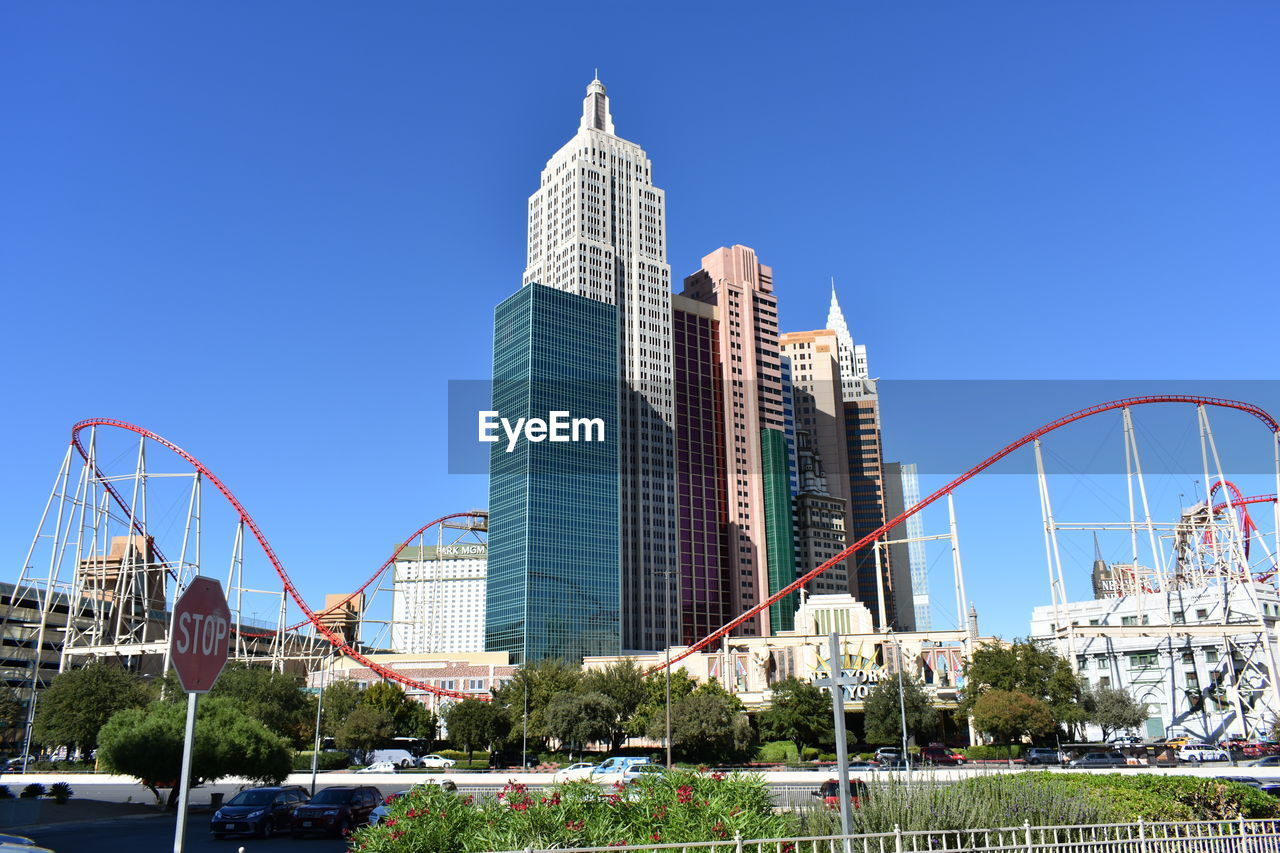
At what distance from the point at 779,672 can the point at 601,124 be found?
106 metres

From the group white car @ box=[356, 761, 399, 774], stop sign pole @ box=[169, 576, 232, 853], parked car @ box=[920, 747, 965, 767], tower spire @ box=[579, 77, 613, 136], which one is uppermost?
tower spire @ box=[579, 77, 613, 136]

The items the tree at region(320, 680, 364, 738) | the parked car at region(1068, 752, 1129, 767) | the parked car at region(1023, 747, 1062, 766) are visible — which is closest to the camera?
the parked car at region(1068, 752, 1129, 767)

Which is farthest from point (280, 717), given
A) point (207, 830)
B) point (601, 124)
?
point (601, 124)

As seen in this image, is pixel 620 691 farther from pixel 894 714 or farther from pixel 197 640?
pixel 197 640

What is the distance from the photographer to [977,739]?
254 ft

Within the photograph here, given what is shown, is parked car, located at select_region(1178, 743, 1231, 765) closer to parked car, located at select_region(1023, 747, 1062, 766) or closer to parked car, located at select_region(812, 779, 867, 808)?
parked car, located at select_region(1023, 747, 1062, 766)

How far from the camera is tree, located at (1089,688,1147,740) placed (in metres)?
69.0

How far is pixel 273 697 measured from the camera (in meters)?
67.2

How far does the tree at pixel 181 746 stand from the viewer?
38875 millimetres

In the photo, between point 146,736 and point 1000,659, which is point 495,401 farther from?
point 146,736

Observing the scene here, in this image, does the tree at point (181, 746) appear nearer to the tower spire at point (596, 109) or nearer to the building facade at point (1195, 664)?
the building facade at point (1195, 664)

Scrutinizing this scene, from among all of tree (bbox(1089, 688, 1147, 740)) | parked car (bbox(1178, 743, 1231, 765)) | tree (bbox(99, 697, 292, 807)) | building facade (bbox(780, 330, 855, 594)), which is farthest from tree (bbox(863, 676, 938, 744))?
building facade (bbox(780, 330, 855, 594))

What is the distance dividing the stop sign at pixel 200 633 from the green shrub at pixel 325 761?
58446mm

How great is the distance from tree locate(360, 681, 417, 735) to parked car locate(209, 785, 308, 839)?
49.8 meters
